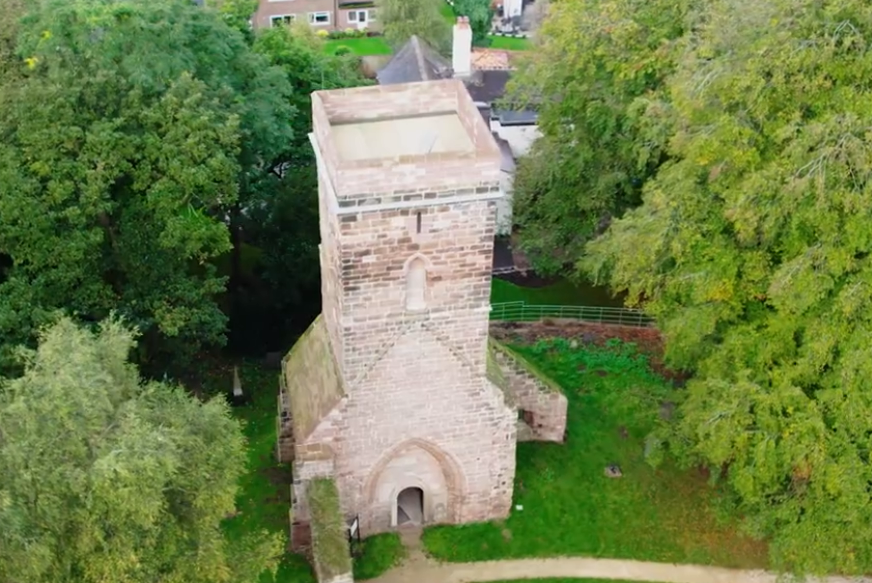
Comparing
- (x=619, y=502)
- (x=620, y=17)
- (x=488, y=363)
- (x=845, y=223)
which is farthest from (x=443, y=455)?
(x=620, y=17)

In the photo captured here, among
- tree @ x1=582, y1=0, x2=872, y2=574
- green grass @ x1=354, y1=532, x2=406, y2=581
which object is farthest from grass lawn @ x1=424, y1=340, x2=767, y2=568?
tree @ x1=582, y1=0, x2=872, y2=574

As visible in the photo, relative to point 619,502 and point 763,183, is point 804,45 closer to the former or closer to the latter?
point 763,183

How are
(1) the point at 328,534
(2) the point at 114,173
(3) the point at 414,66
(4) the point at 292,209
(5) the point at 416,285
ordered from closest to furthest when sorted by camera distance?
(5) the point at 416,285, (1) the point at 328,534, (2) the point at 114,173, (4) the point at 292,209, (3) the point at 414,66

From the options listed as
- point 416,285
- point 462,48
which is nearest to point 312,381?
point 416,285

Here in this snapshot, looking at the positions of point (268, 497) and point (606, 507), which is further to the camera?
point (606, 507)

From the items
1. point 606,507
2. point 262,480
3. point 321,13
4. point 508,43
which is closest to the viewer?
point 606,507

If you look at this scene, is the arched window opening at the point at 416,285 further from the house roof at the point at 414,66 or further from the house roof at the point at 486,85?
the house roof at the point at 486,85

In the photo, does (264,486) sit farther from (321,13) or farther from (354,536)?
(321,13)
